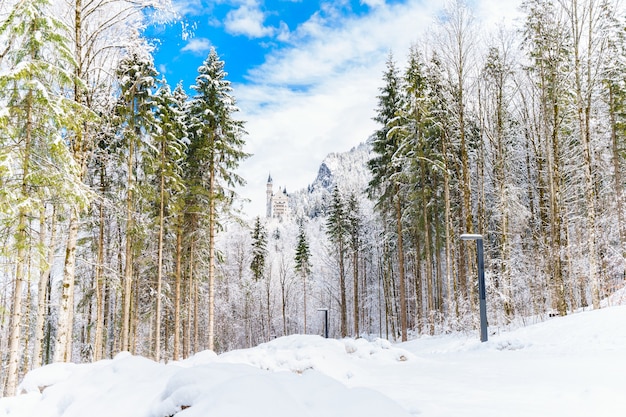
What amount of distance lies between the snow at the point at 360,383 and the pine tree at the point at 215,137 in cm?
1006

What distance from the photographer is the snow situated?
320 cm

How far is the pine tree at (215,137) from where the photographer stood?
60.2 feet

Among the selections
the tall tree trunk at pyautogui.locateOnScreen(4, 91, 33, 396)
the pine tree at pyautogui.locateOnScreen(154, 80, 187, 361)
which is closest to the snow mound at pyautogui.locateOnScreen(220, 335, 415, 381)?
the tall tree trunk at pyautogui.locateOnScreen(4, 91, 33, 396)

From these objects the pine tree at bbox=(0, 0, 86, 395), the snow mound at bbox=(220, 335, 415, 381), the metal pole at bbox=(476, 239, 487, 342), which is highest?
the pine tree at bbox=(0, 0, 86, 395)

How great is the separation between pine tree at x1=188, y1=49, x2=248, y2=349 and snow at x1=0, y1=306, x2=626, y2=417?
10.1m

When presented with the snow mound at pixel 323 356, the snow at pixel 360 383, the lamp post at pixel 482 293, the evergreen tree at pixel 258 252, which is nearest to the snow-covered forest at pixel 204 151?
the lamp post at pixel 482 293

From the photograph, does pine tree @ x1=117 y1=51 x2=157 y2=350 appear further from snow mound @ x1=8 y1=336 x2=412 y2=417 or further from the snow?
snow mound @ x1=8 y1=336 x2=412 y2=417

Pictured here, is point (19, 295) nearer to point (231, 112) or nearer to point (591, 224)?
point (231, 112)

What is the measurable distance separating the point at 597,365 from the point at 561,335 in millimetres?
3286

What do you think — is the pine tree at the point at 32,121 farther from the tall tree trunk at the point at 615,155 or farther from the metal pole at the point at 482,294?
the tall tree trunk at the point at 615,155

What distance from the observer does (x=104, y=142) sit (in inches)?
650

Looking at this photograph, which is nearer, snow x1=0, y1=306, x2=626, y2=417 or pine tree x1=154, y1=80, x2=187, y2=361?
snow x1=0, y1=306, x2=626, y2=417

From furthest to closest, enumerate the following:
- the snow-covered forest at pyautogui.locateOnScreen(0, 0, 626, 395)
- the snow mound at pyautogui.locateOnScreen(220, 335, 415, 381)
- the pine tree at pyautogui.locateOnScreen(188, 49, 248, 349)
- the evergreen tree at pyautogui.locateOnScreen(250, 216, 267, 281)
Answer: the evergreen tree at pyautogui.locateOnScreen(250, 216, 267, 281) < the pine tree at pyautogui.locateOnScreen(188, 49, 248, 349) < the snow-covered forest at pyautogui.locateOnScreen(0, 0, 626, 395) < the snow mound at pyautogui.locateOnScreen(220, 335, 415, 381)

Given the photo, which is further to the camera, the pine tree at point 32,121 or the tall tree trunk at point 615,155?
the tall tree trunk at point 615,155
